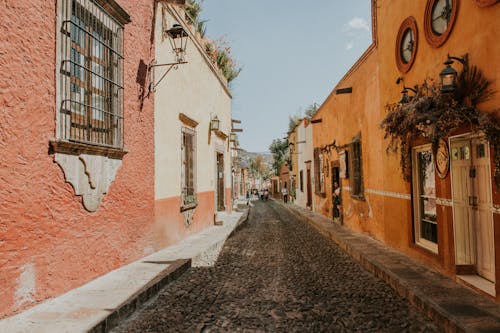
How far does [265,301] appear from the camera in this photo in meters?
4.36

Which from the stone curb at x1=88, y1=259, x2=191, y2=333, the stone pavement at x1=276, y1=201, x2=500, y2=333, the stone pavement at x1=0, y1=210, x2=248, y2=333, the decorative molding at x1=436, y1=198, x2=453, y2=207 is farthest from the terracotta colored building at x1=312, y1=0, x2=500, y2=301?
the stone curb at x1=88, y1=259, x2=191, y2=333

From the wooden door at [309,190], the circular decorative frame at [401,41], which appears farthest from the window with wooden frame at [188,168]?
the wooden door at [309,190]

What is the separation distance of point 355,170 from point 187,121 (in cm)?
513

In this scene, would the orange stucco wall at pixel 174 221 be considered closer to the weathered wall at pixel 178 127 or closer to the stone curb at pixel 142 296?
the weathered wall at pixel 178 127

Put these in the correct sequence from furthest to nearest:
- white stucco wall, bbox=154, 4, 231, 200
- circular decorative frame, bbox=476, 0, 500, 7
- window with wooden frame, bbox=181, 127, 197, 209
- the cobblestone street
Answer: window with wooden frame, bbox=181, 127, 197, 209 < white stucco wall, bbox=154, 4, 231, 200 < circular decorative frame, bbox=476, 0, 500, 7 < the cobblestone street

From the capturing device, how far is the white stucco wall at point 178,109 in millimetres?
7219

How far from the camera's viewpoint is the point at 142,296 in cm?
424

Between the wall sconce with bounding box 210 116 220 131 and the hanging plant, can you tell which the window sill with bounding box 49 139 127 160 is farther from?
the wall sconce with bounding box 210 116 220 131

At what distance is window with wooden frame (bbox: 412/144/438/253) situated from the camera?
18.7ft

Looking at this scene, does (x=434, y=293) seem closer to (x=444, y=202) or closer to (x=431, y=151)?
(x=444, y=202)

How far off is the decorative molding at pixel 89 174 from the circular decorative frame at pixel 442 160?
4983 mm

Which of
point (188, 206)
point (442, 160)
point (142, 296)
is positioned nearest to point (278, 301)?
point (142, 296)

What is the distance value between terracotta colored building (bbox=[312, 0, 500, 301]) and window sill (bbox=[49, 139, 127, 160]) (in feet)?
14.8

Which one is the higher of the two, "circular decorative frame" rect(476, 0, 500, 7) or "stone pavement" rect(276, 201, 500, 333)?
"circular decorative frame" rect(476, 0, 500, 7)
